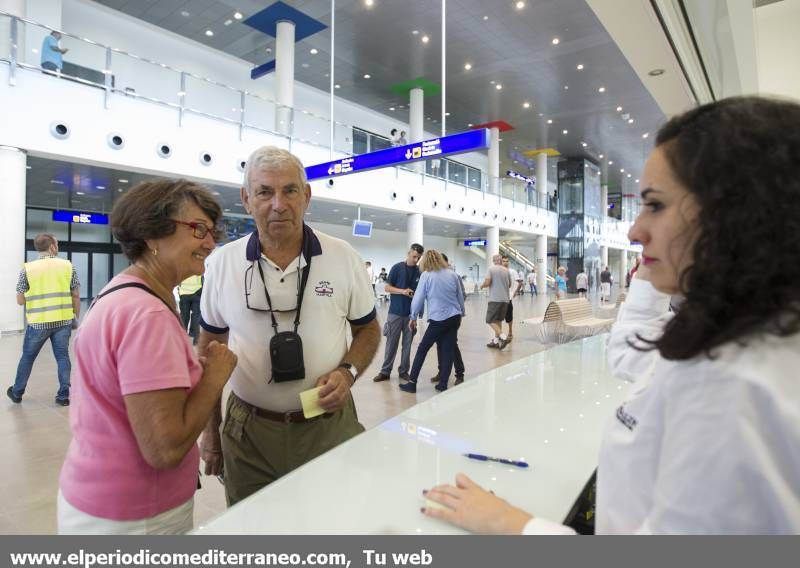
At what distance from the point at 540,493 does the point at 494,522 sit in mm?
301

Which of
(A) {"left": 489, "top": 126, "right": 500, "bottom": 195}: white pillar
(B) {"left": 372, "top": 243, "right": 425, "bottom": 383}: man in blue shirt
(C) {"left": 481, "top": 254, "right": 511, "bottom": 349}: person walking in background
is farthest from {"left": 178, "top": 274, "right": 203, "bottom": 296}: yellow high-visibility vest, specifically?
(A) {"left": 489, "top": 126, "right": 500, "bottom": 195}: white pillar

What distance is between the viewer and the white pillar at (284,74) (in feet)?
41.1

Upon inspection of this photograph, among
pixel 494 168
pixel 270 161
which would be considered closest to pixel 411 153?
pixel 270 161

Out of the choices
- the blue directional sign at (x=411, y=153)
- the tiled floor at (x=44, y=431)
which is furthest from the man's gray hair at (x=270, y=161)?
the blue directional sign at (x=411, y=153)

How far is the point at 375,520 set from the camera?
101 cm

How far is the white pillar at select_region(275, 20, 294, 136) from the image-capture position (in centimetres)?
1254

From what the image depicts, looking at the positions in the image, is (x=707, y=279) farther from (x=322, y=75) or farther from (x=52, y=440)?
(x=322, y=75)

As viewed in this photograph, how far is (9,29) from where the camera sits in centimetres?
838

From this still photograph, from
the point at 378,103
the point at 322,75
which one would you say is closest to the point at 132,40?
the point at 322,75

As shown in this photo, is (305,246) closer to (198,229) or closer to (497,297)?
(198,229)

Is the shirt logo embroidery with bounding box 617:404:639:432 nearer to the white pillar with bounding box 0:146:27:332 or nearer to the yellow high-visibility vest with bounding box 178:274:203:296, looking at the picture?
the yellow high-visibility vest with bounding box 178:274:203:296

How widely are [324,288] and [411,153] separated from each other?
7308 millimetres

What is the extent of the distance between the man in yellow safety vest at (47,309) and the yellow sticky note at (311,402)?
167 inches

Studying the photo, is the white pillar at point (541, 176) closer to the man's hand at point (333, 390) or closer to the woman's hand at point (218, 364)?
the man's hand at point (333, 390)
